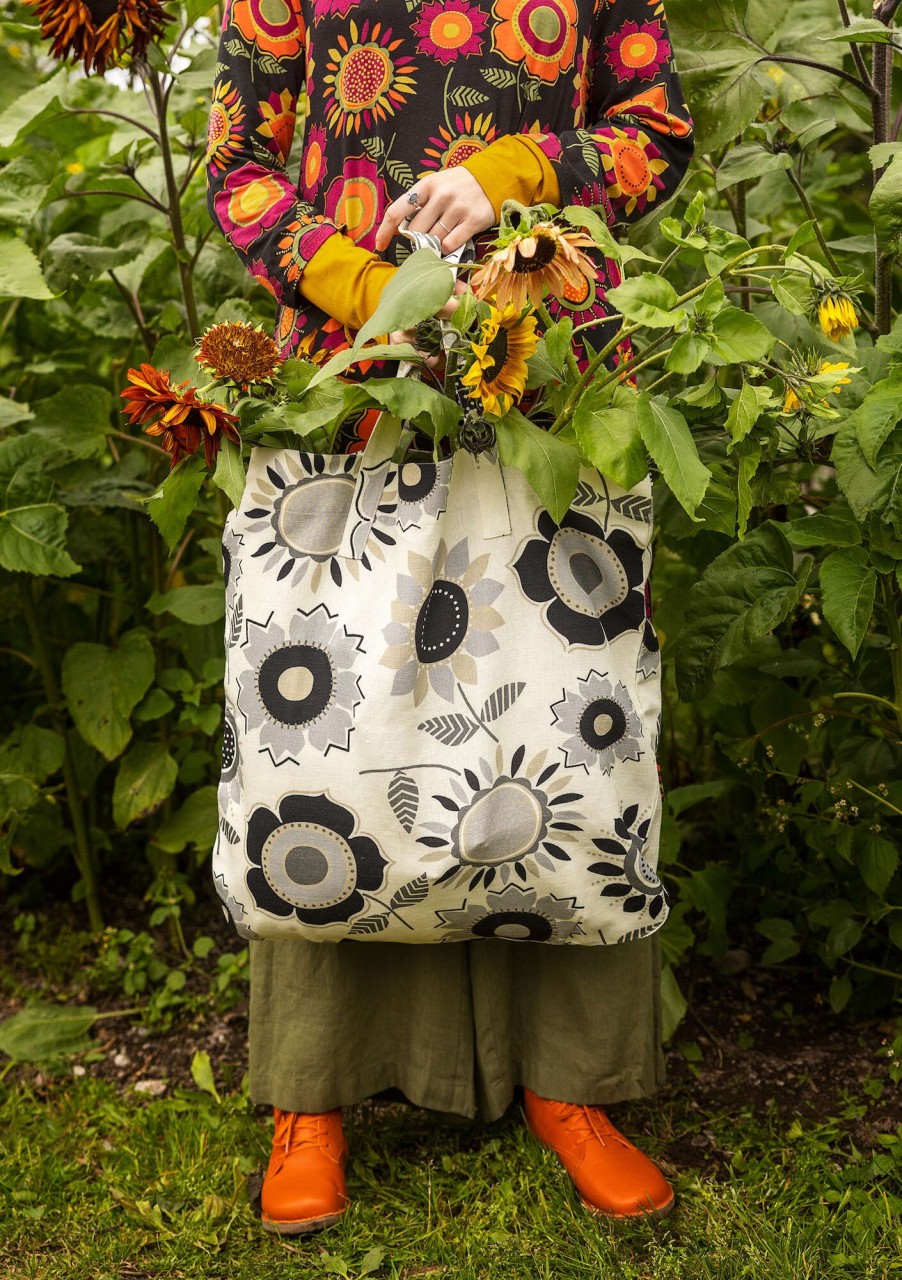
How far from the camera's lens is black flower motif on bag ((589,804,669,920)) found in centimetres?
121

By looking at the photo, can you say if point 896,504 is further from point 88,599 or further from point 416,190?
point 88,599

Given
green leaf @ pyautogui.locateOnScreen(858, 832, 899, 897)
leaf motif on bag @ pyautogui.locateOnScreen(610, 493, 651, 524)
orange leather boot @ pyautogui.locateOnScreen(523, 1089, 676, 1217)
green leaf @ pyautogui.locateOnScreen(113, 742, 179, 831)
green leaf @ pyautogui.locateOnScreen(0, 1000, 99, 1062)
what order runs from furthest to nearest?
green leaf @ pyautogui.locateOnScreen(113, 742, 179, 831) → green leaf @ pyautogui.locateOnScreen(0, 1000, 99, 1062) → green leaf @ pyautogui.locateOnScreen(858, 832, 899, 897) → orange leather boot @ pyautogui.locateOnScreen(523, 1089, 676, 1217) → leaf motif on bag @ pyautogui.locateOnScreen(610, 493, 651, 524)

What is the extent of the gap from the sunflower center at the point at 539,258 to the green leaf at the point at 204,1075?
133 centimetres

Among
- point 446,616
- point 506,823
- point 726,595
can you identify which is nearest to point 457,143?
point 446,616

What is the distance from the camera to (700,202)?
1066mm

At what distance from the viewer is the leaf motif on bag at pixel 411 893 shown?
117 centimetres

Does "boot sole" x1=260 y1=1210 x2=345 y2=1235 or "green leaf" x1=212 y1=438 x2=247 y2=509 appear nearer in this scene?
"green leaf" x1=212 y1=438 x2=247 y2=509

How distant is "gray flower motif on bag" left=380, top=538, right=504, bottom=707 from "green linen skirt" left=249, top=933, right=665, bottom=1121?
48 centimetres

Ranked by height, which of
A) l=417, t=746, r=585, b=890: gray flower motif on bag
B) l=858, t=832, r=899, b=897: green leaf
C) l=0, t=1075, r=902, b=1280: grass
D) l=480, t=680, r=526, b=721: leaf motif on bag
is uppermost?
l=480, t=680, r=526, b=721: leaf motif on bag

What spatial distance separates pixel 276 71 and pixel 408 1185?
1.40 m

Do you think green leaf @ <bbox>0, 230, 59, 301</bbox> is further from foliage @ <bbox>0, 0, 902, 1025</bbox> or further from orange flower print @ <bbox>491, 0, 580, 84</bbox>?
orange flower print @ <bbox>491, 0, 580, 84</bbox>

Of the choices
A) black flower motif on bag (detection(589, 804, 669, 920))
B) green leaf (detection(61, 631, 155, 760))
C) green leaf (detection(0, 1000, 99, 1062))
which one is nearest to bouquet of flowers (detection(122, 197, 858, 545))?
black flower motif on bag (detection(589, 804, 669, 920))

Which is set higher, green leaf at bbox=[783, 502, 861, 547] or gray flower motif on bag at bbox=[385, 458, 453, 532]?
gray flower motif on bag at bbox=[385, 458, 453, 532]

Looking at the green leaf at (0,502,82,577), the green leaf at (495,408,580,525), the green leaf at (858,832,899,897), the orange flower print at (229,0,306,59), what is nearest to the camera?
the green leaf at (495,408,580,525)
